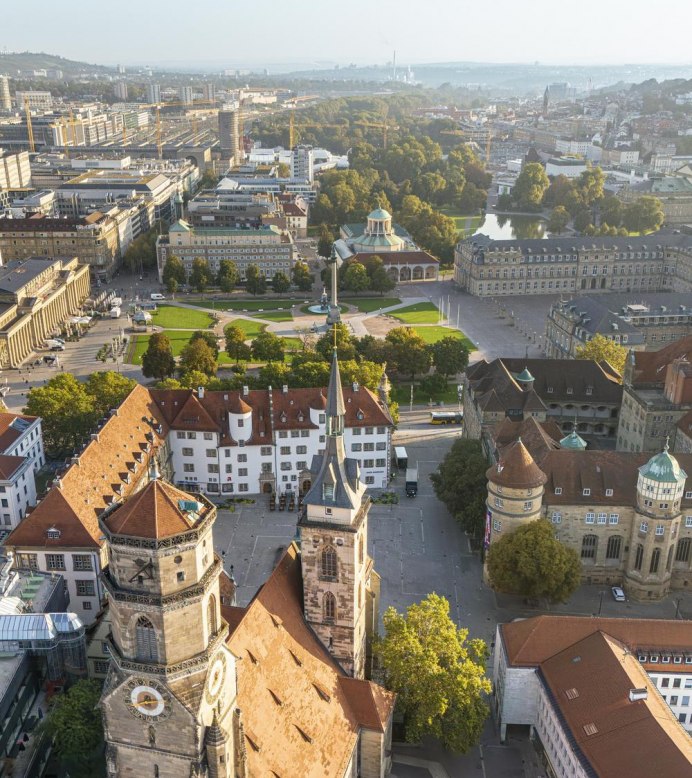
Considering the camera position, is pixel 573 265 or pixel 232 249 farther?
pixel 232 249

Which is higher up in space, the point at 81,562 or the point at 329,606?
the point at 329,606

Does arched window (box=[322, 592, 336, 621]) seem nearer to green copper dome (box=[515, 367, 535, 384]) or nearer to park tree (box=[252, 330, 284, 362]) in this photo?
green copper dome (box=[515, 367, 535, 384])

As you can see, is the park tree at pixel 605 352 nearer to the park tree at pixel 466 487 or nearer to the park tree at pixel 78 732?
the park tree at pixel 466 487

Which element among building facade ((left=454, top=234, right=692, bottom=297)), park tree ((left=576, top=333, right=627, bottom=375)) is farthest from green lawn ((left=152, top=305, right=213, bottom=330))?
park tree ((left=576, top=333, right=627, bottom=375))

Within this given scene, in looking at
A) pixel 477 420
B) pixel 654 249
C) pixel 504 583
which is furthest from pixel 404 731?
pixel 654 249

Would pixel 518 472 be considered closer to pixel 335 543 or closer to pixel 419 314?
pixel 335 543

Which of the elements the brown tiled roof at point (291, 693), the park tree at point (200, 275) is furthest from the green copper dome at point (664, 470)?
the park tree at point (200, 275)

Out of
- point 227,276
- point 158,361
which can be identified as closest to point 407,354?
point 158,361
